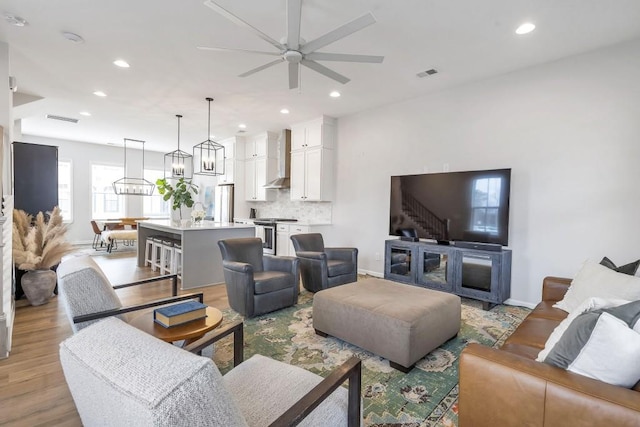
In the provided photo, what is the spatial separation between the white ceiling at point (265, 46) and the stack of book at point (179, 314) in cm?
246

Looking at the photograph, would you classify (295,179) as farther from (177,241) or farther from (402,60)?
(402,60)

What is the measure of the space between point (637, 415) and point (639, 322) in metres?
0.38

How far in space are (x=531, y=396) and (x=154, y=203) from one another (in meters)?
11.0

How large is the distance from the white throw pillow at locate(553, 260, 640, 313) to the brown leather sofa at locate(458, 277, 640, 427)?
3.56 feet

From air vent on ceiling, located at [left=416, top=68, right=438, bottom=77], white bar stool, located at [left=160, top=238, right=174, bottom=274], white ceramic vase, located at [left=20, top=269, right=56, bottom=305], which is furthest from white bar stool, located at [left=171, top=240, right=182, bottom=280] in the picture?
air vent on ceiling, located at [left=416, top=68, right=438, bottom=77]

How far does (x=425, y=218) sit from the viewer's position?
4531 mm

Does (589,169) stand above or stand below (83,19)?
below

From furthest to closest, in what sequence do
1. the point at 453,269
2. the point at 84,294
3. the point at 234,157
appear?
the point at 234,157 → the point at 453,269 → the point at 84,294

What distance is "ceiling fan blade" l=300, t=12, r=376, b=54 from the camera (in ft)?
7.04

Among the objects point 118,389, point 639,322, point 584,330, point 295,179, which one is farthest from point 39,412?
point 295,179

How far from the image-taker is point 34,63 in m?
3.82

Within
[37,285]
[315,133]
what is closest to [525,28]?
[315,133]

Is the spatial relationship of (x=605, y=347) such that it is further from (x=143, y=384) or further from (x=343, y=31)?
(x=343, y=31)

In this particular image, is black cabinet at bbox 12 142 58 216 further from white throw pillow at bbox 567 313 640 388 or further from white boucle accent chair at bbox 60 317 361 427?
white throw pillow at bbox 567 313 640 388
